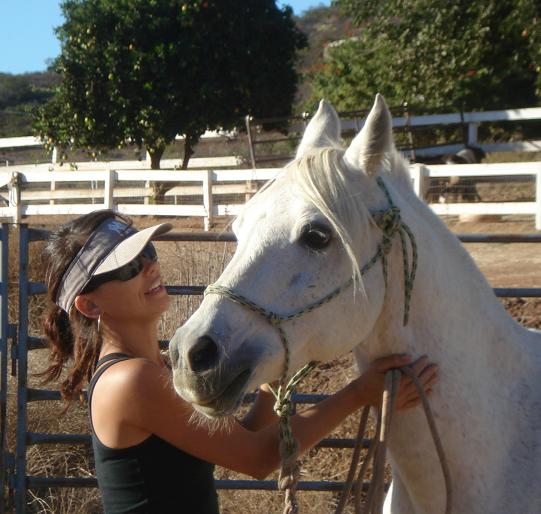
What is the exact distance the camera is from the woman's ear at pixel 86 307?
2291 millimetres

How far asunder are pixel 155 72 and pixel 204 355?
15930 mm

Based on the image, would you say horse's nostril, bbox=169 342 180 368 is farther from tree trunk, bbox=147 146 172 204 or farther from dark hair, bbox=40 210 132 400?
tree trunk, bbox=147 146 172 204

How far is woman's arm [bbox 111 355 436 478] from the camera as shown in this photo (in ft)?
6.75

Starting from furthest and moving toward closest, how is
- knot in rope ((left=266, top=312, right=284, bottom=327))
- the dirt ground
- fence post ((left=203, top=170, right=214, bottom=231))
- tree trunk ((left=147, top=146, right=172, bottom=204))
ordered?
tree trunk ((left=147, top=146, right=172, bottom=204))
fence post ((left=203, top=170, right=214, bottom=231))
the dirt ground
knot in rope ((left=266, top=312, right=284, bottom=327))

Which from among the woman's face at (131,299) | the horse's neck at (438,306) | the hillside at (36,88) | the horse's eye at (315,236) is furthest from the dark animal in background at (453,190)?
the horse's eye at (315,236)

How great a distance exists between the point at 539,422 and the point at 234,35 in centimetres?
1654

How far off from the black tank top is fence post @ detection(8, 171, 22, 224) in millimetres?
13019

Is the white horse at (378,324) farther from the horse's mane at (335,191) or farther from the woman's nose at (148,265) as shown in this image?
the woman's nose at (148,265)

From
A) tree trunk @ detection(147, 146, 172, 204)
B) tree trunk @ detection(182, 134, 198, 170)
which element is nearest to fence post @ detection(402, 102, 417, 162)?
tree trunk @ detection(147, 146, 172, 204)

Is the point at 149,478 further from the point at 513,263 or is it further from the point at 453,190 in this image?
the point at 453,190

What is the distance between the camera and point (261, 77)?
17953 millimetres

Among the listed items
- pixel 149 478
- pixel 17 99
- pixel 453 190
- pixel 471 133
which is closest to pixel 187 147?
pixel 471 133

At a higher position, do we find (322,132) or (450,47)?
(450,47)

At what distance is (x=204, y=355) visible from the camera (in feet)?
5.74
